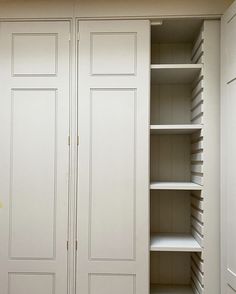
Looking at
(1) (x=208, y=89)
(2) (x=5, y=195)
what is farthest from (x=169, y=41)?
(2) (x=5, y=195)

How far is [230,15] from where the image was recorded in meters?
2.01

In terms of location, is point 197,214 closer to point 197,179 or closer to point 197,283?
point 197,179

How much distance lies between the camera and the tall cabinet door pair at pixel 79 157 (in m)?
2.16

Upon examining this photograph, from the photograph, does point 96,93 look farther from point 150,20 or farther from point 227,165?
point 227,165

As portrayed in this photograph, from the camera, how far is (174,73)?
238 cm

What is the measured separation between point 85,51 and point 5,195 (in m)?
1.00

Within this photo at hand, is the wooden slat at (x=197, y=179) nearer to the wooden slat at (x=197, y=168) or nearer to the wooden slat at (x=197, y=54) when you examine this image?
the wooden slat at (x=197, y=168)

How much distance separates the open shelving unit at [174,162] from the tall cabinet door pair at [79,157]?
35 centimetres

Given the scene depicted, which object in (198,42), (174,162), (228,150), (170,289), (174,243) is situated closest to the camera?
(228,150)

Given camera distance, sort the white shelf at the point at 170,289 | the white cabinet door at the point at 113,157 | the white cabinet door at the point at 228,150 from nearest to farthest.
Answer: the white cabinet door at the point at 228,150 → the white cabinet door at the point at 113,157 → the white shelf at the point at 170,289

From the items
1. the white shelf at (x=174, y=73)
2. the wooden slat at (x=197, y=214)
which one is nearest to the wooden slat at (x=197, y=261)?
the wooden slat at (x=197, y=214)

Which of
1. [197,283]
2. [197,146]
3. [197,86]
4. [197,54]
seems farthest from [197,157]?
[197,283]

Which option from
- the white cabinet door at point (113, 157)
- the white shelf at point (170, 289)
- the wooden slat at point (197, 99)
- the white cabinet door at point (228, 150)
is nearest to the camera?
the white cabinet door at point (228, 150)

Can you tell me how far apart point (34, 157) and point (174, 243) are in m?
1.02
